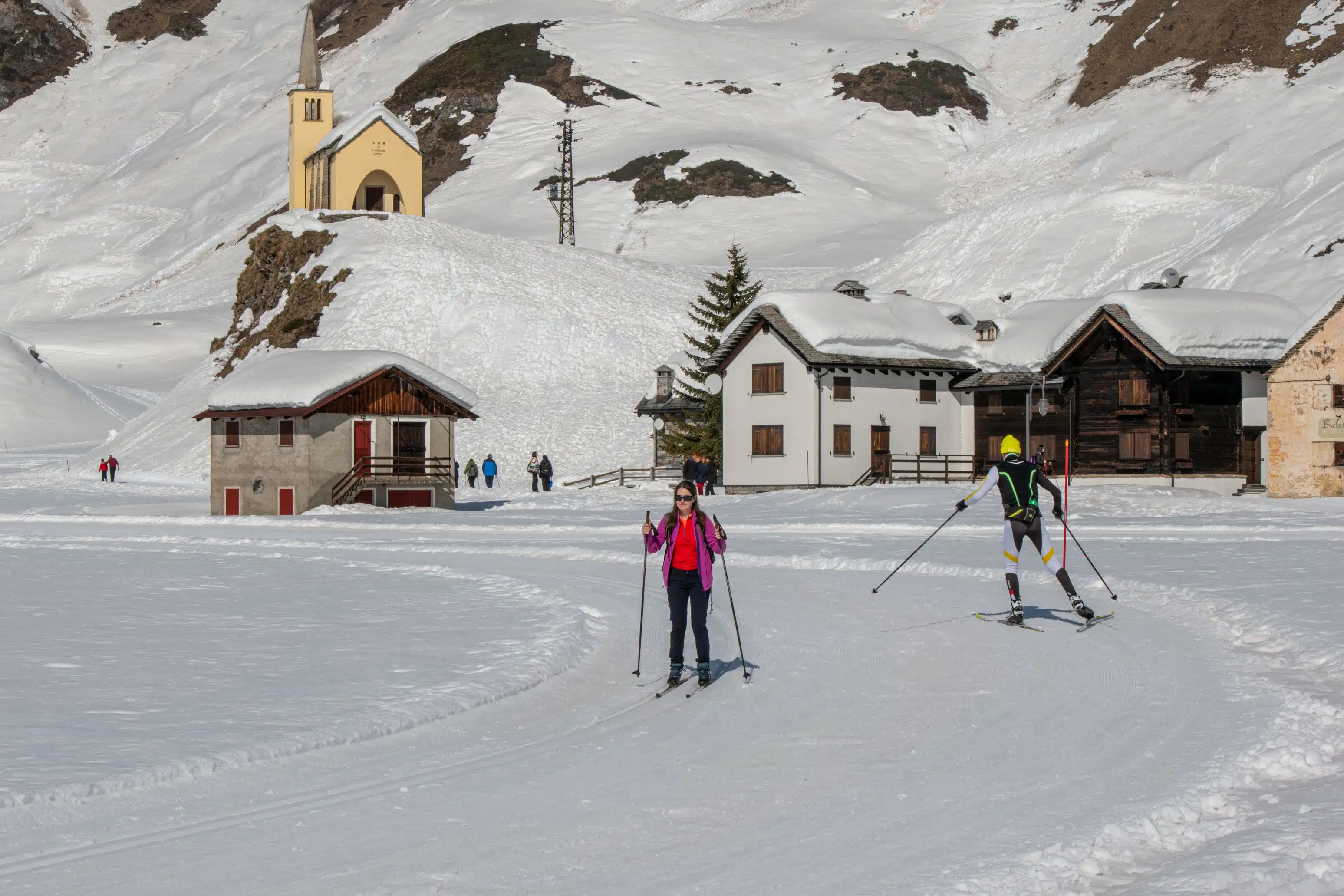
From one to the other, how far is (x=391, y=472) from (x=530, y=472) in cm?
1535

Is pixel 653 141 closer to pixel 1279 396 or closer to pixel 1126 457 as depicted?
pixel 1126 457

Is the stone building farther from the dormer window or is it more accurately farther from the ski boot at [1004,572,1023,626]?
the ski boot at [1004,572,1023,626]

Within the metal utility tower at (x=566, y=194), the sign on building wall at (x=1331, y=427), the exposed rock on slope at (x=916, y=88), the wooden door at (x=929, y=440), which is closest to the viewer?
the sign on building wall at (x=1331, y=427)

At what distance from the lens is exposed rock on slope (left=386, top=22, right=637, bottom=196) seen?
152m

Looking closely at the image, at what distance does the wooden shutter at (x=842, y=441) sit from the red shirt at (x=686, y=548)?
43658 millimetres

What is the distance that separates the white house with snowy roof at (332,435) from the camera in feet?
155

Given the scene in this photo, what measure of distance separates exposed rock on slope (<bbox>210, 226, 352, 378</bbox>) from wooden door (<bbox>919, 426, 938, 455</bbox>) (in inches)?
1518

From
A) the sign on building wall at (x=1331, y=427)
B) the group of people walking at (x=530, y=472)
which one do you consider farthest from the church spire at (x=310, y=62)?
the sign on building wall at (x=1331, y=427)

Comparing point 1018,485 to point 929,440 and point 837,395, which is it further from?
point 929,440

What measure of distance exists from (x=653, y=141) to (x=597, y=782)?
137613 mm

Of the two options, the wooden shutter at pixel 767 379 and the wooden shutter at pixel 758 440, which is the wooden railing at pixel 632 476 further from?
the wooden shutter at pixel 767 379

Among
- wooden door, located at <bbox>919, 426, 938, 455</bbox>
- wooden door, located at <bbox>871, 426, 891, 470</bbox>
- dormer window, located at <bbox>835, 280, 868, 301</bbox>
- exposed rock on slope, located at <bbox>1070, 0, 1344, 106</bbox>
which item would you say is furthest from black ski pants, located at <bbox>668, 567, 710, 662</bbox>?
exposed rock on slope, located at <bbox>1070, 0, 1344, 106</bbox>

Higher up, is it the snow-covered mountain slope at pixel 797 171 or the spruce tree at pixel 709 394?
the snow-covered mountain slope at pixel 797 171

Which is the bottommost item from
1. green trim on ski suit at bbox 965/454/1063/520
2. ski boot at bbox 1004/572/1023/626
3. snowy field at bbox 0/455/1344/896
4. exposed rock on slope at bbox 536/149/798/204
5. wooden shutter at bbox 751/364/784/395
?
snowy field at bbox 0/455/1344/896
